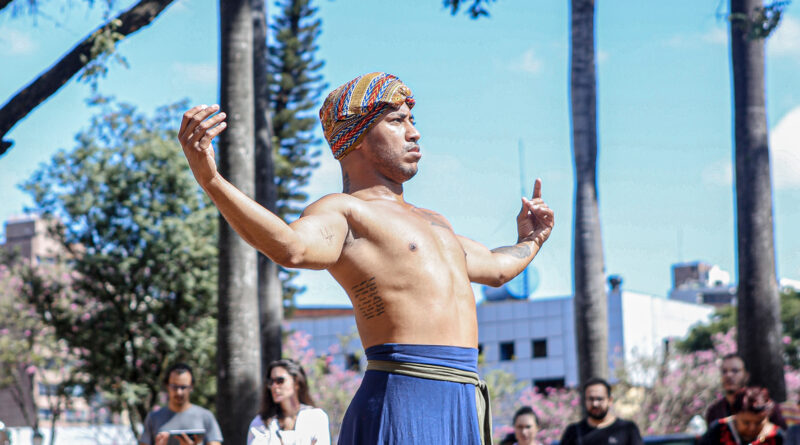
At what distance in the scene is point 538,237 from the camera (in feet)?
13.6

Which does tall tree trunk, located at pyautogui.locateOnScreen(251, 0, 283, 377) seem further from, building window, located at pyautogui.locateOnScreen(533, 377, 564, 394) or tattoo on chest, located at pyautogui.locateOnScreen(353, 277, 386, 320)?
building window, located at pyautogui.locateOnScreen(533, 377, 564, 394)

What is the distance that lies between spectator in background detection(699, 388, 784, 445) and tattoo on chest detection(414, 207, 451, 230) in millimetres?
3702

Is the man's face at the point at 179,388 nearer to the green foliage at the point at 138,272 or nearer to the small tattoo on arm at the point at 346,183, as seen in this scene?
the small tattoo on arm at the point at 346,183

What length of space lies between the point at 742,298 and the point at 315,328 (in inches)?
1413

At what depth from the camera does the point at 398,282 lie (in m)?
3.43

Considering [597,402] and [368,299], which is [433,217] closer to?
[368,299]

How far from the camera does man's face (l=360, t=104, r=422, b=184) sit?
367cm

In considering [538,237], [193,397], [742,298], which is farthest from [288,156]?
[538,237]

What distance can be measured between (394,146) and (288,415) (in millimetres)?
3041

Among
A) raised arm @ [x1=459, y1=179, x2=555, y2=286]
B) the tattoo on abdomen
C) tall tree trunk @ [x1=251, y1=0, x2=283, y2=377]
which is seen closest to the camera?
raised arm @ [x1=459, y1=179, x2=555, y2=286]

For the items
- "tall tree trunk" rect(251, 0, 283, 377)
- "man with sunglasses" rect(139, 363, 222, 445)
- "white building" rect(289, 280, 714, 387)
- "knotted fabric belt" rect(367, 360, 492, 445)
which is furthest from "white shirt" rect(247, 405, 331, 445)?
"white building" rect(289, 280, 714, 387)

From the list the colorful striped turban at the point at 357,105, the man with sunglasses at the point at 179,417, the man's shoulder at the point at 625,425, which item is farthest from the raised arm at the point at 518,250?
the man's shoulder at the point at 625,425

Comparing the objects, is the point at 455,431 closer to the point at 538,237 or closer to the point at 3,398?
the point at 538,237

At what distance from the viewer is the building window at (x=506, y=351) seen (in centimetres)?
4328
